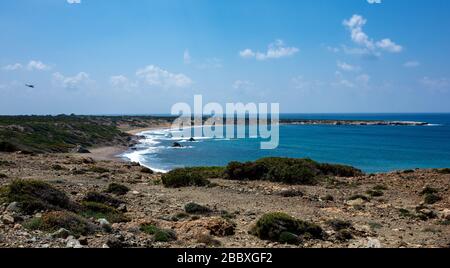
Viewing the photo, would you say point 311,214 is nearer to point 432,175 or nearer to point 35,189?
point 35,189

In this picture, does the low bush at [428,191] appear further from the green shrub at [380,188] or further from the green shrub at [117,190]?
the green shrub at [117,190]

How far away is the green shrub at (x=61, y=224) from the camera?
11555 mm

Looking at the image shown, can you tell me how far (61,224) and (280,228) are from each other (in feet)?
21.5

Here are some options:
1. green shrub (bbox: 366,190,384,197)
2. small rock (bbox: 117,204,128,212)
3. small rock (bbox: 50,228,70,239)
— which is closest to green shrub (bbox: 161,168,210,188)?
small rock (bbox: 117,204,128,212)

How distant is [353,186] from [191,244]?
726 inches

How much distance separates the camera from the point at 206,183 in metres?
26.1

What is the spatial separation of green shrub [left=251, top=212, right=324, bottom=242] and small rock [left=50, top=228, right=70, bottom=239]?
19.0ft

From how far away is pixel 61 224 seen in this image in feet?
38.5

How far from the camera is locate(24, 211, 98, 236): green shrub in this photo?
11.6 meters

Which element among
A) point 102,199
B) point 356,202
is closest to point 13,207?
point 102,199

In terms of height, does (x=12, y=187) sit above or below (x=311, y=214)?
above

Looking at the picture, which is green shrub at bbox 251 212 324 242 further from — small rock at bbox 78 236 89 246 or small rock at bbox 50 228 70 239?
small rock at bbox 50 228 70 239
